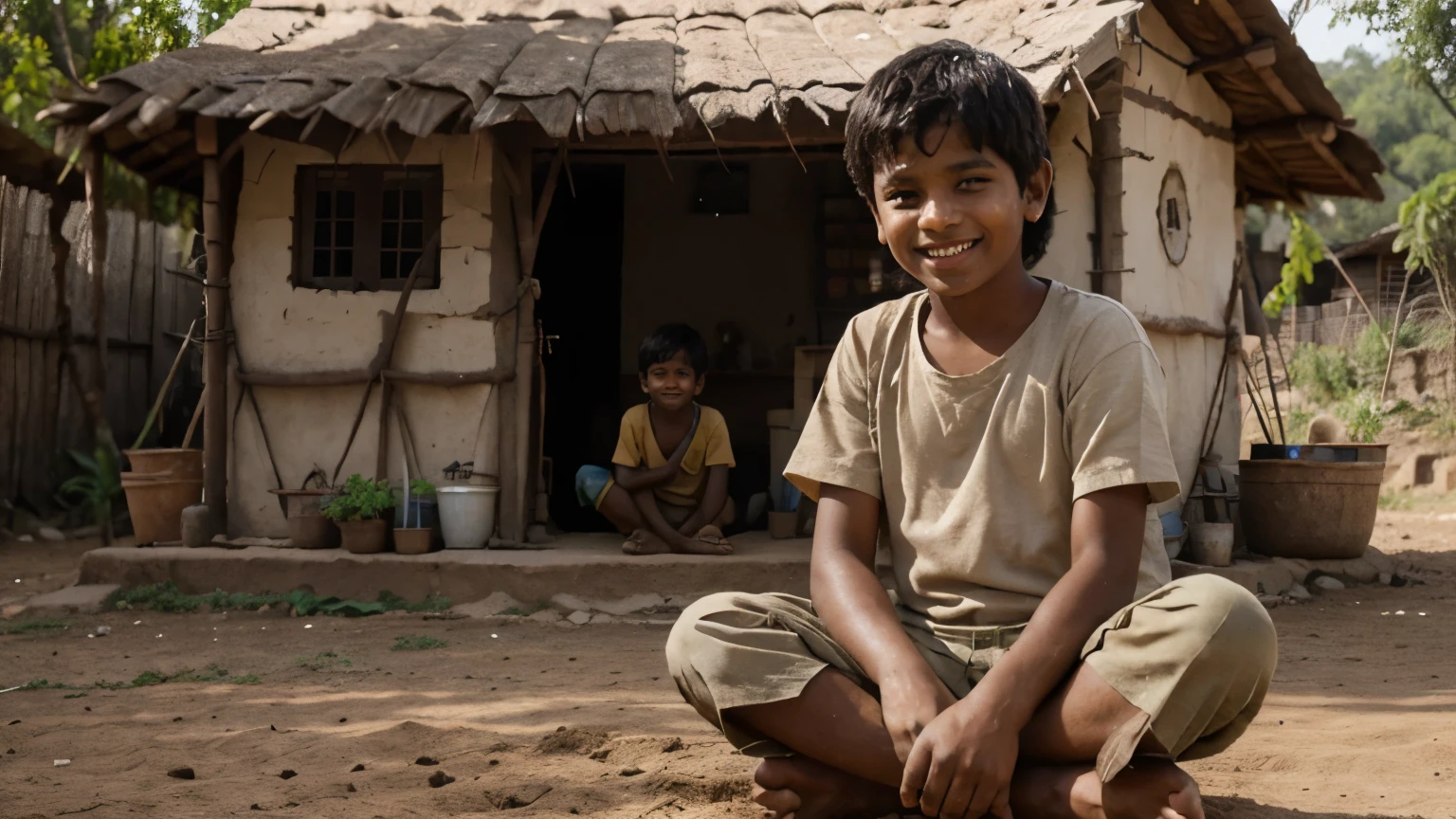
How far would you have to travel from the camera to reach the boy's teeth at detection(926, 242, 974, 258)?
2.19m

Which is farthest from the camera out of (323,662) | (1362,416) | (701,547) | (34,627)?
(1362,416)

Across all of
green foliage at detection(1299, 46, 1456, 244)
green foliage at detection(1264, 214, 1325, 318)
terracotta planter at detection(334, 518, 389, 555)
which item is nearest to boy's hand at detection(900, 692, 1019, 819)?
terracotta planter at detection(334, 518, 389, 555)

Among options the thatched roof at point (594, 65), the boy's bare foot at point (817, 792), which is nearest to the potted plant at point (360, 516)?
the thatched roof at point (594, 65)

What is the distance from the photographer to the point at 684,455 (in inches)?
248

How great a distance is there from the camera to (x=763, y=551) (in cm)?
615

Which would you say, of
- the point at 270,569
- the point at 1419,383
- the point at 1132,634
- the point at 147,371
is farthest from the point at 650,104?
the point at 1419,383

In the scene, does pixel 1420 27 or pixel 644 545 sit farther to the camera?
pixel 1420 27

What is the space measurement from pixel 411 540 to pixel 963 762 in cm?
458

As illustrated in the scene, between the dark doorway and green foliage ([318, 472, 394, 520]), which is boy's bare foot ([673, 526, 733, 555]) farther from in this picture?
the dark doorway

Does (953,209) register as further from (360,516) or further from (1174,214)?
(1174,214)

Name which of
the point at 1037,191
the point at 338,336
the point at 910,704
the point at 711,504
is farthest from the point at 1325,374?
the point at 910,704

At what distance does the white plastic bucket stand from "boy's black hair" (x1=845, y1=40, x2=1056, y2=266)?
13.9 ft

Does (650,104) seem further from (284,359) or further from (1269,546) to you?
(1269,546)

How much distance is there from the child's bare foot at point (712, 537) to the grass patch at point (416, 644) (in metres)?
1.53
